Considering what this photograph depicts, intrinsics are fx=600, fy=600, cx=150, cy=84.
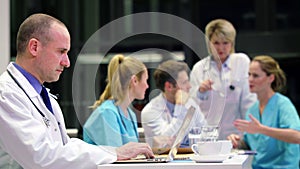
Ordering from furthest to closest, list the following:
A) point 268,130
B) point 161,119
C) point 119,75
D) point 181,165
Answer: point 268,130, point 119,75, point 161,119, point 181,165

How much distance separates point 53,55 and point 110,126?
22.3 inches

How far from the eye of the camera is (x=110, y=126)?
2250mm

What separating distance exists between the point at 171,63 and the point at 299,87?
257 centimetres

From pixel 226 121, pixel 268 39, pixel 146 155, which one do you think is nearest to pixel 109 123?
pixel 146 155

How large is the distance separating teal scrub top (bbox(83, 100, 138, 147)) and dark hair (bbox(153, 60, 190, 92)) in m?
0.16

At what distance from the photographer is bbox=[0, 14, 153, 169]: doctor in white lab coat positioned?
5.21ft

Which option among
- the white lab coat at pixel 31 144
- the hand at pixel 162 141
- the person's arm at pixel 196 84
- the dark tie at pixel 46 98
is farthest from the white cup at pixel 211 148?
the person's arm at pixel 196 84

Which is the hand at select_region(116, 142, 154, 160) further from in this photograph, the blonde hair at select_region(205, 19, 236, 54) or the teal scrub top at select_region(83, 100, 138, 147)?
the blonde hair at select_region(205, 19, 236, 54)

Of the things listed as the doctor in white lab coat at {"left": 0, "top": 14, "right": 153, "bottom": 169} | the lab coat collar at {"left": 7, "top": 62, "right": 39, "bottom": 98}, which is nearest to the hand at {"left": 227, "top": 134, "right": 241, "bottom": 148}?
the doctor in white lab coat at {"left": 0, "top": 14, "right": 153, "bottom": 169}

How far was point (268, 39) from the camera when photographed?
4508 mm

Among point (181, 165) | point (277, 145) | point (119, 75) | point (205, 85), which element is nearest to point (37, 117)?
point (181, 165)

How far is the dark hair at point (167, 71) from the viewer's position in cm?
224

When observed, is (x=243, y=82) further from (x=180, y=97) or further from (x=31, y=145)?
(x=31, y=145)

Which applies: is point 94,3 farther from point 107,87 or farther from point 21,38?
point 21,38
